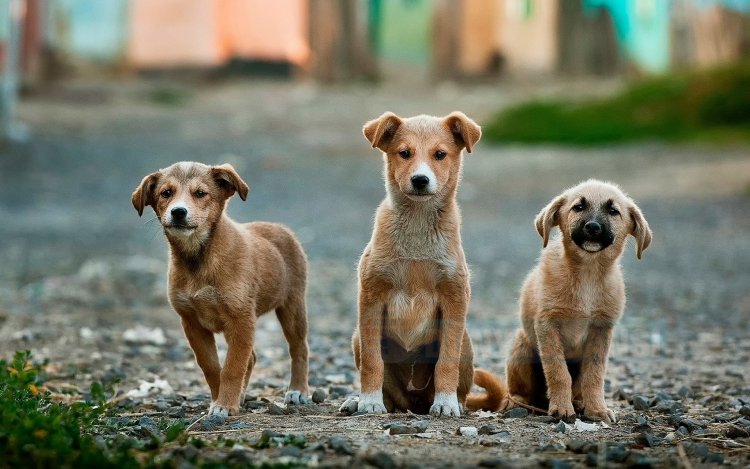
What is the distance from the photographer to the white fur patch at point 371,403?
6152 millimetres

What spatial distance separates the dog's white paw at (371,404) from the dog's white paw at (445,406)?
27 cm

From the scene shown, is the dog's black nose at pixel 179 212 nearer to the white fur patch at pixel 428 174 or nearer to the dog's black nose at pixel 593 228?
the white fur patch at pixel 428 174

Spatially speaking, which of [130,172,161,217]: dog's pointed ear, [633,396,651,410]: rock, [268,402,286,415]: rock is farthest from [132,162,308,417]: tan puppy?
[633,396,651,410]: rock

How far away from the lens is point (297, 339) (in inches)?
273

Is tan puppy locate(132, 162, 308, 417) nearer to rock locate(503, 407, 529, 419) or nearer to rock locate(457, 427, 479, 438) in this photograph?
rock locate(457, 427, 479, 438)

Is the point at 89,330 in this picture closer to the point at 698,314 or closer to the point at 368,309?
the point at 368,309

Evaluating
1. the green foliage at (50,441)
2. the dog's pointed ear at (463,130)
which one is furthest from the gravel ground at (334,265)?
the dog's pointed ear at (463,130)

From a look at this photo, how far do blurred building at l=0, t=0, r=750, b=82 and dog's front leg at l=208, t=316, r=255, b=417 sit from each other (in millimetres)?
21341

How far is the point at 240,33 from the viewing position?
90.7 ft

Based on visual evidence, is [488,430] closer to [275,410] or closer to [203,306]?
[275,410]

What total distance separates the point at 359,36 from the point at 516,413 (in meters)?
21.8

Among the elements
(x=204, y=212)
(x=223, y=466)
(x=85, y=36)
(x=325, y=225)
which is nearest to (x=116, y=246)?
(x=325, y=225)

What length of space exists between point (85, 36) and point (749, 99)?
14946mm

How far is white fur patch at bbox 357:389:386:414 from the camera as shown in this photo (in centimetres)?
615
